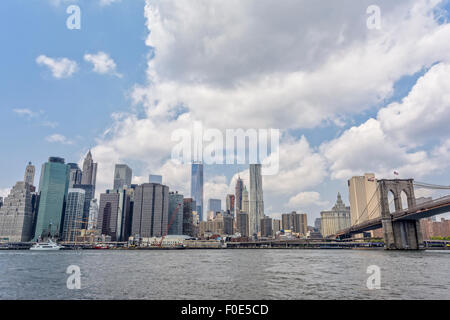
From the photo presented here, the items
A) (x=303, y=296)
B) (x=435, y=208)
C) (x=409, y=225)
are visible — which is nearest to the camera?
(x=303, y=296)

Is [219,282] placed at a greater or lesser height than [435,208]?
lesser

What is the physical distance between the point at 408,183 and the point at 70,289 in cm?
12926

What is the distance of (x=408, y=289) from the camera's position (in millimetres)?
27391

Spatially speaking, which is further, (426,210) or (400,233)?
(400,233)

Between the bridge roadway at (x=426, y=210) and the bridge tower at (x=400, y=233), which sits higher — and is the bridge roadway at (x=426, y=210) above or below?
above

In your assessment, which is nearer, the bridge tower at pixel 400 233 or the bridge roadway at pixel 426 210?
the bridge roadway at pixel 426 210

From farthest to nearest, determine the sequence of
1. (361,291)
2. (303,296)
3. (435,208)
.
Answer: (435,208) < (361,291) < (303,296)

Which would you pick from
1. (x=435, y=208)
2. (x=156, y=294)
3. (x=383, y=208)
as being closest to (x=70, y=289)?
(x=156, y=294)

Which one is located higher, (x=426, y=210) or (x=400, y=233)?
(x=426, y=210)

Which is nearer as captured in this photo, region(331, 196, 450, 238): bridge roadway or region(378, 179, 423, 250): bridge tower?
region(331, 196, 450, 238): bridge roadway

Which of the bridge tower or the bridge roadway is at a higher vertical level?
the bridge roadway
